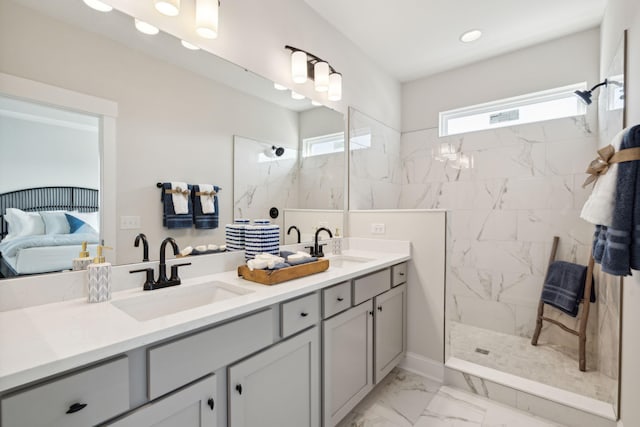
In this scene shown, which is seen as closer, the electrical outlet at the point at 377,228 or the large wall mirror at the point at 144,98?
the large wall mirror at the point at 144,98

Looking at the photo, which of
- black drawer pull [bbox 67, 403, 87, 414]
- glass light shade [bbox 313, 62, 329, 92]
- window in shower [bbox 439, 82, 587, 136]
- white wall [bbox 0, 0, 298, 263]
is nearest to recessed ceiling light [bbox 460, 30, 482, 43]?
window in shower [bbox 439, 82, 587, 136]

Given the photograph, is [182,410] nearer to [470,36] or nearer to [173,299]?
[173,299]

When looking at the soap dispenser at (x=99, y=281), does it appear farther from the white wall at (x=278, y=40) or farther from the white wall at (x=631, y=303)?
the white wall at (x=631, y=303)

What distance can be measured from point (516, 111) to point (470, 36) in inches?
33.4

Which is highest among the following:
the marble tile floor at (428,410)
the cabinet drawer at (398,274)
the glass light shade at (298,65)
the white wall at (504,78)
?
the white wall at (504,78)

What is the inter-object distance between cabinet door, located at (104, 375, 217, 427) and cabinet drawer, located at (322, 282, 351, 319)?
645 mm

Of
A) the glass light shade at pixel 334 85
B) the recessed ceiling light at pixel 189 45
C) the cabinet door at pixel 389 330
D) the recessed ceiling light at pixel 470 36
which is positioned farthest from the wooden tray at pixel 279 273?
the recessed ceiling light at pixel 470 36

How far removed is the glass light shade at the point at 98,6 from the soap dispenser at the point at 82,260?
94 centimetres

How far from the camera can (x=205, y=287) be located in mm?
1402

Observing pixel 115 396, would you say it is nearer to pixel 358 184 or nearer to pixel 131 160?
pixel 131 160

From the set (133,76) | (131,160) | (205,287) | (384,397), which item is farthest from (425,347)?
(133,76)

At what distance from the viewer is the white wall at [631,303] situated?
51.8 inches

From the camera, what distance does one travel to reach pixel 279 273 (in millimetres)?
1419

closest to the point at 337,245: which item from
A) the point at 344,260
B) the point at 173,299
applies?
the point at 344,260
